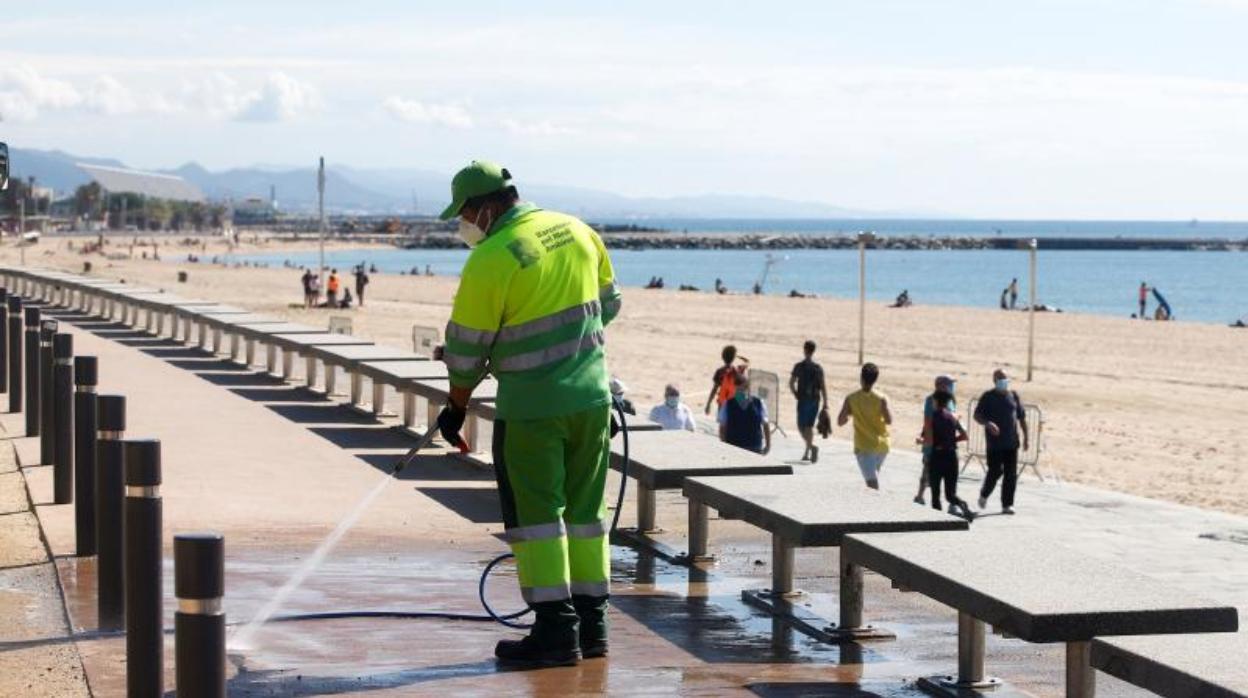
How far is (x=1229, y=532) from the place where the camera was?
1360cm

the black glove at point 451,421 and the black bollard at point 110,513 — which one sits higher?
the black glove at point 451,421

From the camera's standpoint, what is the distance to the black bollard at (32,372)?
14.2 m

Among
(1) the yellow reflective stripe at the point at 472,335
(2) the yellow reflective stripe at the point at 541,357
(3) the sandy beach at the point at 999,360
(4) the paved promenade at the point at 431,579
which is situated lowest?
(3) the sandy beach at the point at 999,360

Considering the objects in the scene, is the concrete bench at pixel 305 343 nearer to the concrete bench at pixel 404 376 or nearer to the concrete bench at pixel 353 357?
the concrete bench at pixel 353 357

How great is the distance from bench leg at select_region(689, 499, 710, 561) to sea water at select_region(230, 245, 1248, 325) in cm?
5535

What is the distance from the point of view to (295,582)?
9133 mm

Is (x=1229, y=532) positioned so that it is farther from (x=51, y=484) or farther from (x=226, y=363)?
(x=226, y=363)

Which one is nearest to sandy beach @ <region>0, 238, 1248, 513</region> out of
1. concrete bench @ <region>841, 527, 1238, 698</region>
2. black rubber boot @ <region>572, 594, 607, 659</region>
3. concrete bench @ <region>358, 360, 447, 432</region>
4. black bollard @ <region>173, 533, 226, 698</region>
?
concrete bench @ <region>358, 360, 447, 432</region>

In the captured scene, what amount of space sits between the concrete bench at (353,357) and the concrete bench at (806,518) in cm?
784

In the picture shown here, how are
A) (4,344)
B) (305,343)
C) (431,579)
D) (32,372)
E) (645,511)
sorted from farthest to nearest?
(305,343) < (4,344) < (32,372) < (645,511) < (431,579)

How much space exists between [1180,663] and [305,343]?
1449 centimetres

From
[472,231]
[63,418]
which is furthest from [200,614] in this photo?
[63,418]

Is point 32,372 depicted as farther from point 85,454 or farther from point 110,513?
point 110,513

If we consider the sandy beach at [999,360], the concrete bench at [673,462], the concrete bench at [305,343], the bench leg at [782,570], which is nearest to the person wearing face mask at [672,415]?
the sandy beach at [999,360]
